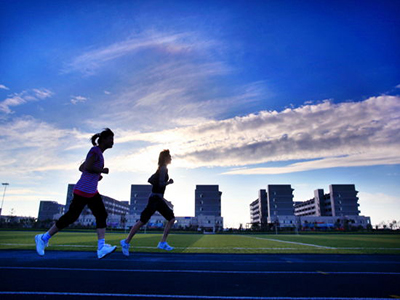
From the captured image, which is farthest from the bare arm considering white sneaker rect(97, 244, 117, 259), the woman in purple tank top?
white sneaker rect(97, 244, 117, 259)

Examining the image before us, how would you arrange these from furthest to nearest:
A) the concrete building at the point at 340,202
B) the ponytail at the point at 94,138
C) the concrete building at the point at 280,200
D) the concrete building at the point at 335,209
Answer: the concrete building at the point at 280,200, the concrete building at the point at 340,202, the concrete building at the point at 335,209, the ponytail at the point at 94,138

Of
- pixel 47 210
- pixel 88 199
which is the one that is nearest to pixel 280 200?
pixel 88 199

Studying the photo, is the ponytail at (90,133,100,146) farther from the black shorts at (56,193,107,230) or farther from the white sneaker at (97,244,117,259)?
the white sneaker at (97,244,117,259)

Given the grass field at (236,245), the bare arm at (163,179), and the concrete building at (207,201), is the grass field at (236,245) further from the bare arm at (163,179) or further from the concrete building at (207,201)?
the concrete building at (207,201)

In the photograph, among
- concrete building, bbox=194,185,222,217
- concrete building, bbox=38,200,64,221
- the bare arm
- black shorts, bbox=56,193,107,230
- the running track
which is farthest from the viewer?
concrete building, bbox=38,200,64,221

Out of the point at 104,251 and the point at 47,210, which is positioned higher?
the point at 47,210

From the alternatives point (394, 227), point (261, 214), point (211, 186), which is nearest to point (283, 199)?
point (261, 214)

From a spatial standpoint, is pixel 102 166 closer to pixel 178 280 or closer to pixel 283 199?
pixel 178 280

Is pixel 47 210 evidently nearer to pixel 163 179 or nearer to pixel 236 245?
pixel 236 245

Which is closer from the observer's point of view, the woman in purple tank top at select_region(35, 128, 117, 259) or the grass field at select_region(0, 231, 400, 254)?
the woman in purple tank top at select_region(35, 128, 117, 259)

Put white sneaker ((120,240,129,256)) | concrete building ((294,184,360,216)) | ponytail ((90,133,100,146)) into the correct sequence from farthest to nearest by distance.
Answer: concrete building ((294,184,360,216)) < white sneaker ((120,240,129,256)) < ponytail ((90,133,100,146))

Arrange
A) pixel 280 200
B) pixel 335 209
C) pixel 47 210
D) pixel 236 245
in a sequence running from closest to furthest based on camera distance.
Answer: pixel 236 245 → pixel 335 209 → pixel 280 200 → pixel 47 210

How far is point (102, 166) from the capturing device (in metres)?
4.71

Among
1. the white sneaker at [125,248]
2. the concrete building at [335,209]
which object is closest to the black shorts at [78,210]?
the white sneaker at [125,248]
